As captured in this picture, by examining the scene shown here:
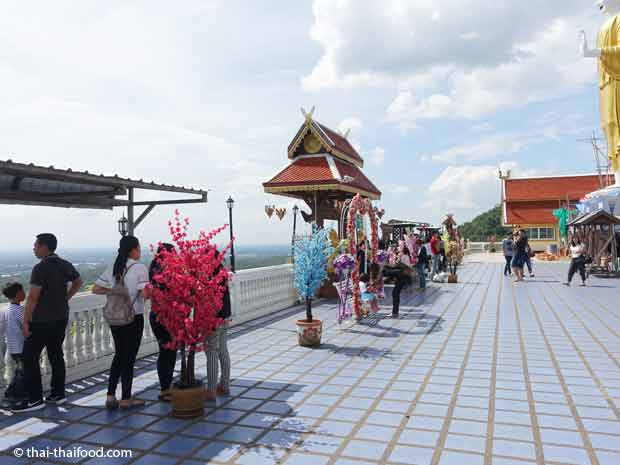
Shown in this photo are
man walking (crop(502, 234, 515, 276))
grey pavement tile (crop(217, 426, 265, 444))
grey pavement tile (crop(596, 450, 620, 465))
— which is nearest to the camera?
grey pavement tile (crop(596, 450, 620, 465))

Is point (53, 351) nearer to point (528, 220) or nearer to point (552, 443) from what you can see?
point (552, 443)

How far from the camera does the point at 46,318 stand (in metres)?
5.03

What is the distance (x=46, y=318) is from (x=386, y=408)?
12.1 feet

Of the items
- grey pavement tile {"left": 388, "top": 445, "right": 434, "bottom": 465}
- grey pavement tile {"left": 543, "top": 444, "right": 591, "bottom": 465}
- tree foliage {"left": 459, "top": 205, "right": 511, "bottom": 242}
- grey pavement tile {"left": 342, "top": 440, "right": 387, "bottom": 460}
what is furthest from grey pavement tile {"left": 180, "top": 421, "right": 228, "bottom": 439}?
tree foliage {"left": 459, "top": 205, "right": 511, "bottom": 242}

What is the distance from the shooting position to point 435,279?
18094mm

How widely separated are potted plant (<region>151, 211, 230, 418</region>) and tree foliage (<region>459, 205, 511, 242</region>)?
75110 millimetres

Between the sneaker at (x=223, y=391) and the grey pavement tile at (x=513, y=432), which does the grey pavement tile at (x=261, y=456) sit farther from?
the grey pavement tile at (x=513, y=432)

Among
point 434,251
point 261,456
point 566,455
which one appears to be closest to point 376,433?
point 261,456

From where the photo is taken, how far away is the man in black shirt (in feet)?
16.4

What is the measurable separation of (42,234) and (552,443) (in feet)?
17.7

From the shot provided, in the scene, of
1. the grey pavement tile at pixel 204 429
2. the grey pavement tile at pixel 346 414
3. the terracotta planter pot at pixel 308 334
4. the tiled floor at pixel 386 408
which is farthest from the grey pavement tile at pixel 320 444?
the terracotta planter pot at pixel 308 334

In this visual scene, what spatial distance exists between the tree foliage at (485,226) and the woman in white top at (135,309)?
2957 inches

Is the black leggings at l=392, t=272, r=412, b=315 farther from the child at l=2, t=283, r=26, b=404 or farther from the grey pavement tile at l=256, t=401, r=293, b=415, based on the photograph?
the child at l=2, t=283, r=26, b=404

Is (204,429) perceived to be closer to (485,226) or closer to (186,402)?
(186,402)
